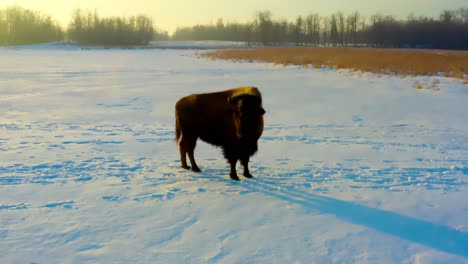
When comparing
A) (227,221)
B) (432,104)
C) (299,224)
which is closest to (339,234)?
(299,224)

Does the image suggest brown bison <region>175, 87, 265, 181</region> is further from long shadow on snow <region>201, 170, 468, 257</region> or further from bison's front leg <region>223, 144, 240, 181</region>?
long shadow on snow <region>201, 170, 468, 257</region>

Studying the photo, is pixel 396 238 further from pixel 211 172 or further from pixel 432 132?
pixel 432 132

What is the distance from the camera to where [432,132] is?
872cm

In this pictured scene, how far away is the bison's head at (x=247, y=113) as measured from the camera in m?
5.12

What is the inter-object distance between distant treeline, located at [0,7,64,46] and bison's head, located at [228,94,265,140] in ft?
421

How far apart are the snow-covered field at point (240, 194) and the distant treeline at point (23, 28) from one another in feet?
405

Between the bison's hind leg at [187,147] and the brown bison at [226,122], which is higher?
the brown bison at [226,122]

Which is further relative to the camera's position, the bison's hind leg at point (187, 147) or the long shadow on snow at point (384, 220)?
the bison's hind leg at point (187, 147)

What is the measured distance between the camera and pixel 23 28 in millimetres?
118438

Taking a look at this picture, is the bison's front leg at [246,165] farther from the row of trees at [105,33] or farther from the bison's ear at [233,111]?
the row of trees at [105,33]

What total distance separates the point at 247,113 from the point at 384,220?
6.58ft

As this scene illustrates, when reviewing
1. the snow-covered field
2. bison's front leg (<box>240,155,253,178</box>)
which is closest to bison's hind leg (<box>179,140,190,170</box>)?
the snow-covered field

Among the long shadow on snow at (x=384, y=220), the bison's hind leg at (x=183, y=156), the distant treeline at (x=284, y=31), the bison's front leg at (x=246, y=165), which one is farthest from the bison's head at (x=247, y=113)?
the distant treeline at (x=284, y=31)

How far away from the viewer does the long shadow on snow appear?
Result: 3754 mm
